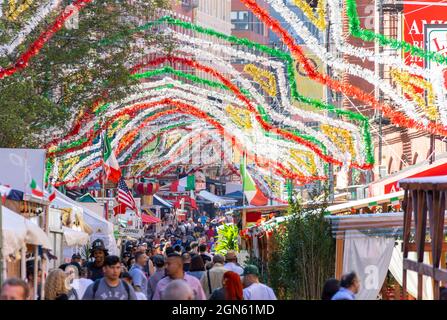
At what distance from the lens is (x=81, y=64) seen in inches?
1406

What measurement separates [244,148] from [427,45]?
76.4 ft

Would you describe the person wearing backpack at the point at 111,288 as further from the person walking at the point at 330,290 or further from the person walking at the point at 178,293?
the person walking at the point at 178,293

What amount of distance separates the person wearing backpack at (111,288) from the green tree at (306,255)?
7.95 metres

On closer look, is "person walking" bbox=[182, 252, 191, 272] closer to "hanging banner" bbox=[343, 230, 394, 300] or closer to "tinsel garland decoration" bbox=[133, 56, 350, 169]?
"hanging banner" bbox=[343, 230, 394, 300]

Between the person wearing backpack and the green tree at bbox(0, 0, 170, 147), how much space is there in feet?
55.6

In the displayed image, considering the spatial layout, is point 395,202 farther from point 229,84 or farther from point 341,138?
point 341,138

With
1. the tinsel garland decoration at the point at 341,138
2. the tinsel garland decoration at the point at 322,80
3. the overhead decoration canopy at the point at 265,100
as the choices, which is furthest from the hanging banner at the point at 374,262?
the tinsel garland decoration at the point at 341,138

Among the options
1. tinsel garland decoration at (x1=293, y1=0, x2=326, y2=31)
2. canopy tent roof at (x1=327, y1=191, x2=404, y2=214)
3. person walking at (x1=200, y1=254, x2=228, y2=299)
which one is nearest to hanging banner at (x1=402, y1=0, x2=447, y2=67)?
tinsel garland decoration at (x1=293, y1=0, x2=326, y2=31)

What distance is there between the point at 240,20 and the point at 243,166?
124 metres

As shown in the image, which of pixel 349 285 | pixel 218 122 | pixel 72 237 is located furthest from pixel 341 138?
pixel 349 285

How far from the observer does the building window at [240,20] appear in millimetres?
172250

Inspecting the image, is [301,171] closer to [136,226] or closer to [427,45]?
[136,226]
